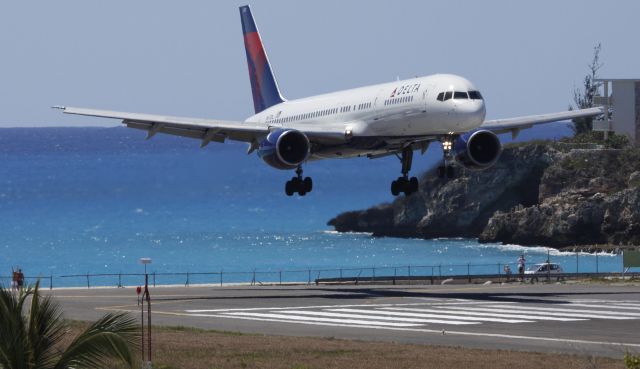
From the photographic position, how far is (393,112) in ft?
187

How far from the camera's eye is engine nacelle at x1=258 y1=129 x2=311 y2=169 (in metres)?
58.3

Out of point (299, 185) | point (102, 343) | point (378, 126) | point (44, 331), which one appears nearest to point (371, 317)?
point (378, 126)

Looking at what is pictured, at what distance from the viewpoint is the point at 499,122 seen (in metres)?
65.4

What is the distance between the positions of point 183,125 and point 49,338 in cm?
3851

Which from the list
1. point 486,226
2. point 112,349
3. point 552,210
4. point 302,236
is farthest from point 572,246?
point 112,349

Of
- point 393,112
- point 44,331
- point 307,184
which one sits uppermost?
point 393,112

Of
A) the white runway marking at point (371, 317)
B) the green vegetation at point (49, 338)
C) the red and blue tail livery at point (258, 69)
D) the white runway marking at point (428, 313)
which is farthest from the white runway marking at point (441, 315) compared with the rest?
the green vegetation at point (49, 338)

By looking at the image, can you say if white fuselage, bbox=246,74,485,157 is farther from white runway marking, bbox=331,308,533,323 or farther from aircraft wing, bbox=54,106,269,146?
white runway marking, bbox=331,308,533,323

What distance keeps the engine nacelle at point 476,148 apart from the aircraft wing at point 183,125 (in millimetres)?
8774

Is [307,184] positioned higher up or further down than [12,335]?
higher up

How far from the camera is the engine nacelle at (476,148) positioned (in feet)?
190

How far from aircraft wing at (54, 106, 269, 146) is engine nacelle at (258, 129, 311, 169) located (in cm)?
325

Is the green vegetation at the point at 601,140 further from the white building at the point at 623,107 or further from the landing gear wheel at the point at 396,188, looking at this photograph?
the landing gear wheel at the point at 396,188

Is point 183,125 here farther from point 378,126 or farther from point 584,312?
point 584,312
